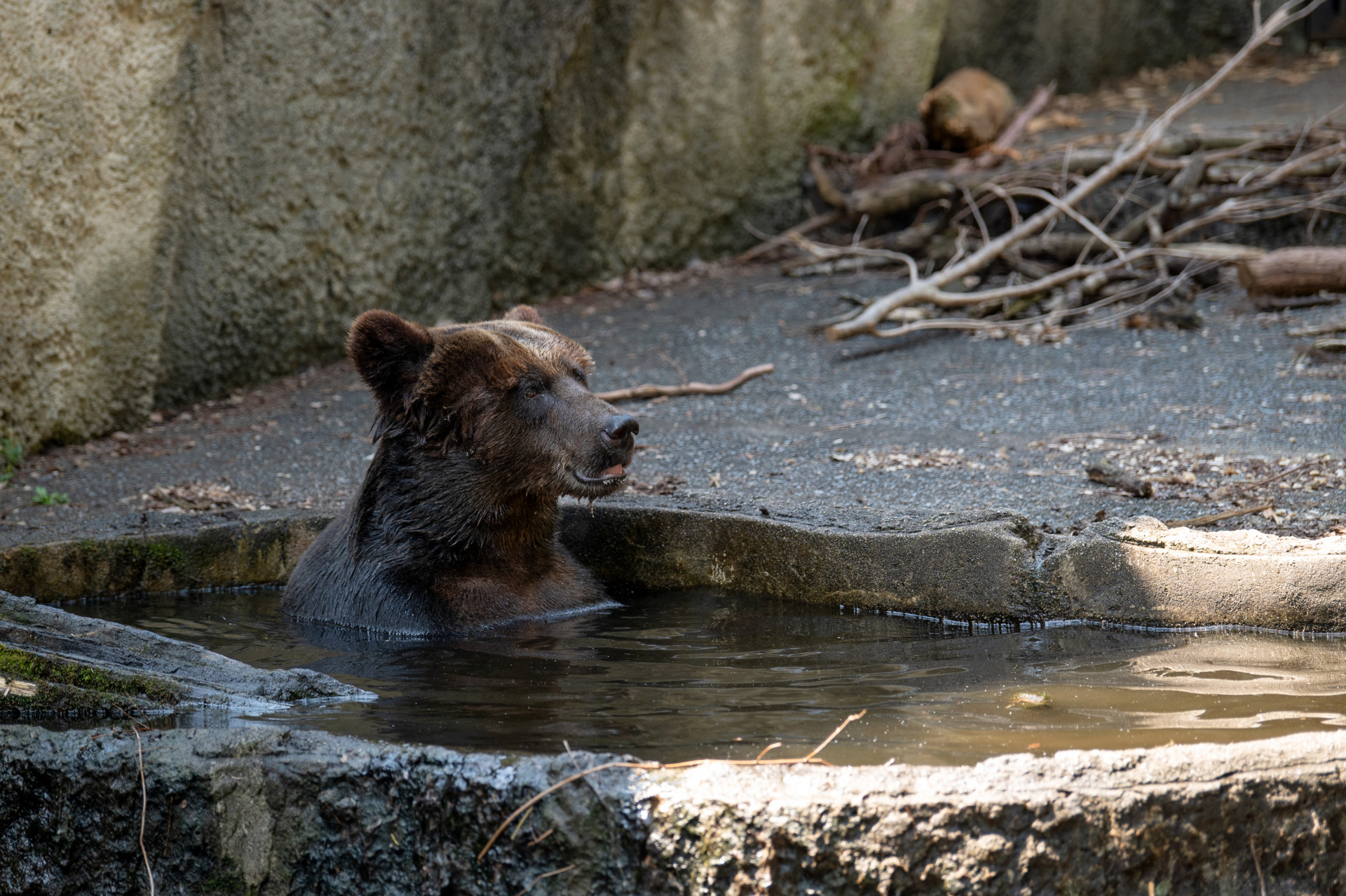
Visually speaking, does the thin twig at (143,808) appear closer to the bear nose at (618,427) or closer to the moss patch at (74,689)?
the moss patch at (74,689)

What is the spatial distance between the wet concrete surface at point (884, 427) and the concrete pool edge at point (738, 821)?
6.69 feet

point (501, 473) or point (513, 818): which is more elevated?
point (501, 473)

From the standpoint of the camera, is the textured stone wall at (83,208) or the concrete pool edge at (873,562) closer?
the concrete pool edge at (873,562)

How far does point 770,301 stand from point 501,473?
225 inches

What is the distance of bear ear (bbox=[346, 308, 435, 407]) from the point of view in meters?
4.49

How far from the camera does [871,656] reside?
3.94 meters

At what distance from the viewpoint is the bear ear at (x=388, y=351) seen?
4.49 meters

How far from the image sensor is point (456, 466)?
462 centimetres

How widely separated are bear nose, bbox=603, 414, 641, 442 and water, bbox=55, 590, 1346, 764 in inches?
27.5

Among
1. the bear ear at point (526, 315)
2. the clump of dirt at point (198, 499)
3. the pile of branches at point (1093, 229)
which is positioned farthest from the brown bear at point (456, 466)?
the pile of branches at point (1093, 229)

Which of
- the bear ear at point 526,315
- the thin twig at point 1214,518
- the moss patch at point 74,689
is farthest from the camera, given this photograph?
the bear ear at point 526,315

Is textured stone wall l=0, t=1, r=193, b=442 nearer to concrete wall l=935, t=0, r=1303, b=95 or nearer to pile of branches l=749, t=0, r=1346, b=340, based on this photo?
pile of branches l=749, t=0, r=1346, b=340

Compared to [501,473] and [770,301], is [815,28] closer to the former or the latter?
[770,301]

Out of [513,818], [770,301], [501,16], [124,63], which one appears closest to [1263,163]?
[770,301]
